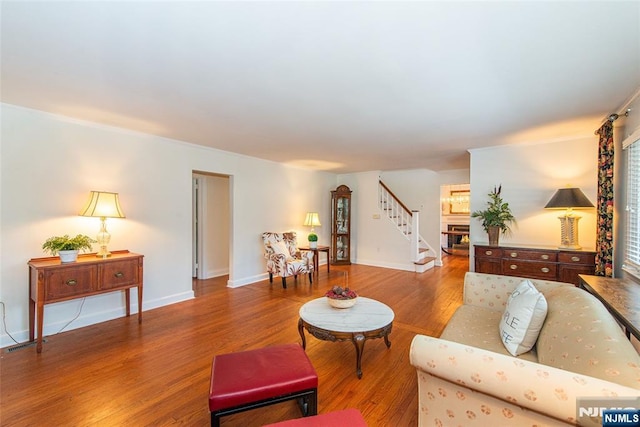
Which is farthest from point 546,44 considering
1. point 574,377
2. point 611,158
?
point 611,158

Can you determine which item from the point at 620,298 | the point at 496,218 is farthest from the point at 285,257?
the point at 620,298

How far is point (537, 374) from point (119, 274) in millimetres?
3826

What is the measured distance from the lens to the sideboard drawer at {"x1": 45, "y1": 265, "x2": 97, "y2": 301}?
2.72m

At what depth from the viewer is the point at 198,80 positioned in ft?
7.48

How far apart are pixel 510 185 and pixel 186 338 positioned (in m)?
5.06

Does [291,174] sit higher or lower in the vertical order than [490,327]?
higher

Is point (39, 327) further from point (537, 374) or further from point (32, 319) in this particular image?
point (537, 374)

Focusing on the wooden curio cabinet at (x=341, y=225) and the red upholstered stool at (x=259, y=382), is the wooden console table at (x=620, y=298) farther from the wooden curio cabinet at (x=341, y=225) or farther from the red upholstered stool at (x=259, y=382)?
the wooden curio cabinet at (x=341, y=225)

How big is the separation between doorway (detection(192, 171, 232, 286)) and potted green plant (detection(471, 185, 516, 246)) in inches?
187

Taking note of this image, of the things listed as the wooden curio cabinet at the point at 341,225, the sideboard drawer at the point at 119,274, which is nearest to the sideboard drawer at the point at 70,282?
the sideboard drawer at the point at 119,274

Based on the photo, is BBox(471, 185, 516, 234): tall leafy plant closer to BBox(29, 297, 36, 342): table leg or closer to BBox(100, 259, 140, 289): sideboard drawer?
BBox(100, 259, 140, 289): sideboard drawer

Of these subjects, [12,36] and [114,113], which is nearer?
[12,36]

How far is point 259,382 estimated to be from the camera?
1553mm

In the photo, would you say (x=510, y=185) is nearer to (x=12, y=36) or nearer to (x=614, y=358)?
(x=614, y=358)
